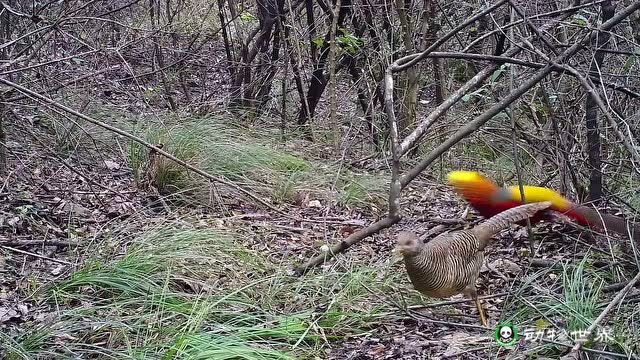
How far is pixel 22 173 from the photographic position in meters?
5.69

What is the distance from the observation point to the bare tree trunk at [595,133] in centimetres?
421

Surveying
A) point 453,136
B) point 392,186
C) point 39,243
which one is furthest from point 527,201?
point 39,243

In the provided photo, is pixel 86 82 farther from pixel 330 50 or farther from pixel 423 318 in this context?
pixel 423 318

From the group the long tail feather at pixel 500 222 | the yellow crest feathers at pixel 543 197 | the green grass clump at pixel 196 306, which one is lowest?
the green grass clump at pixel 196 306

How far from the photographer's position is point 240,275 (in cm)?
422

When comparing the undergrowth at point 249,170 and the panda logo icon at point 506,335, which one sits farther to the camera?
the undergrowth at point 249,170

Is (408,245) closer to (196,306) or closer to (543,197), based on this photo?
(196,306)

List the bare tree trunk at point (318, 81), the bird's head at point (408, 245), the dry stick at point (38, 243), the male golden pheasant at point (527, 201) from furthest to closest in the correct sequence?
the bare tree trunk at point (318, 81) → the dry stick at point (38, 243) → the male golden pheasant at point (527, 201) → the bird's head at point (408, 245)

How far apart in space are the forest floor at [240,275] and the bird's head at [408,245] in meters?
0.52

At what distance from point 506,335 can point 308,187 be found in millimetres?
3133

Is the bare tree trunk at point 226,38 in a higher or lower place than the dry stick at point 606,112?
higher

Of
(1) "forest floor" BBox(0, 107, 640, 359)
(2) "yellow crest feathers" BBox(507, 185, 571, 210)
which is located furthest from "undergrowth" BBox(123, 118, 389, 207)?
(2) "yellow crest feathers" BBox(507, 185, 571, 210)

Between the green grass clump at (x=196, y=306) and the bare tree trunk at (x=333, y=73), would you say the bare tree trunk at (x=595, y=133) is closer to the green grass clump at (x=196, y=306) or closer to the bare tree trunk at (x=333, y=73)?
the green grass clump at (x=196, y=306)

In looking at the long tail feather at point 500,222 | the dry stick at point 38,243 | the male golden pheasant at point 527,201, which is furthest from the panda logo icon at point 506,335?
the dry stick at point 38,243
